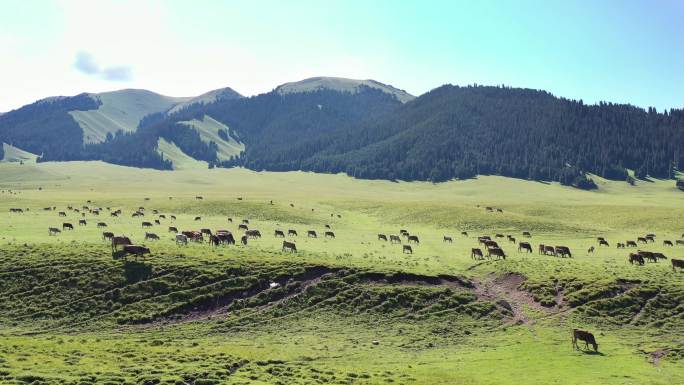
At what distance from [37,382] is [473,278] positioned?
3628 centimetres

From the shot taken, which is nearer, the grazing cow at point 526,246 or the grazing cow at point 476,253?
the grazing cow at point 476,253

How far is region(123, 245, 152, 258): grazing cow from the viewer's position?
51.2 m

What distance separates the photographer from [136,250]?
Result: 51.5 metres

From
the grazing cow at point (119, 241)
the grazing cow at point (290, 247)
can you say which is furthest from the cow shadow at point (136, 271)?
the grazing cow at point (290, 247)

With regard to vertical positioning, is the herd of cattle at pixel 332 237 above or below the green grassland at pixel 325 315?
above

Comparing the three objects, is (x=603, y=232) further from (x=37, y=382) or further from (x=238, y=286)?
(x=37, y=382)

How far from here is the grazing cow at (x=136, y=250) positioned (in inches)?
2015

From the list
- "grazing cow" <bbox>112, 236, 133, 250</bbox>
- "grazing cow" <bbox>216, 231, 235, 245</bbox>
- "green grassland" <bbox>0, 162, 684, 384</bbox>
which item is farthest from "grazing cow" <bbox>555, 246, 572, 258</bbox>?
"grazing cow" <bbox>112, 236, 133, 250</bbox>

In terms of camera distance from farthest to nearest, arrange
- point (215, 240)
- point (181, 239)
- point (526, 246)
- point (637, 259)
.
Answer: point (526, 246)
point (215, 240)
point (181, 239)
point (637, 259)

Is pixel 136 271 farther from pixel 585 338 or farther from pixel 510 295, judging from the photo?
pixel 585 338

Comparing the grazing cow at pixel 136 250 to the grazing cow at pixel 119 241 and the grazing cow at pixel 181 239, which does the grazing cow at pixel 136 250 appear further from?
the grazing cow at pixel 181 239

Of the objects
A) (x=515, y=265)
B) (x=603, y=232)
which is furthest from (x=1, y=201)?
(x=603, y=232)

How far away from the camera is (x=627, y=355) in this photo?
111 ft

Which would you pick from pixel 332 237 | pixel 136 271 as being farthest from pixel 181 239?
pixel 332 237
